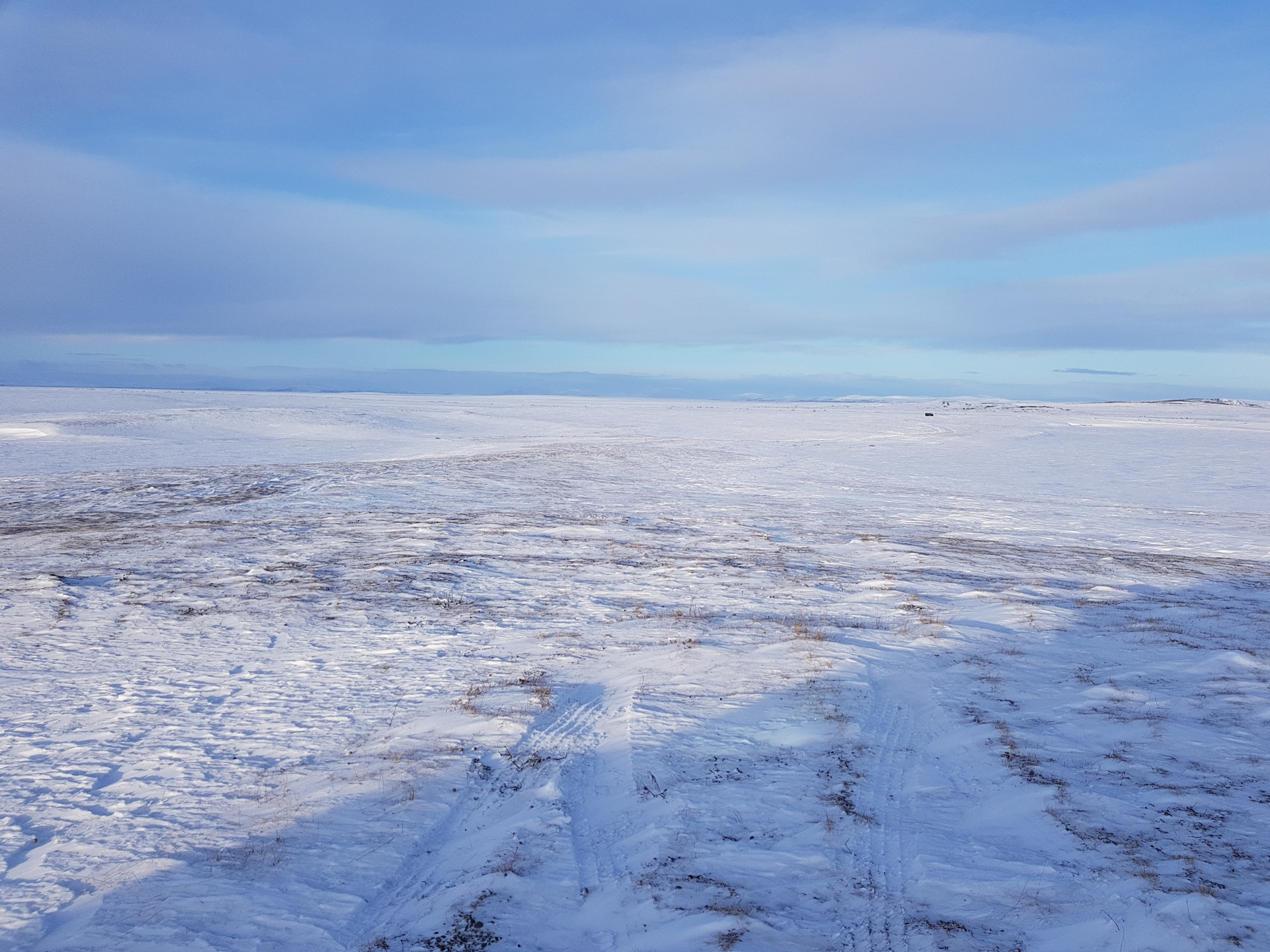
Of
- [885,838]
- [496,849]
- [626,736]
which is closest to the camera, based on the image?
[496,849]

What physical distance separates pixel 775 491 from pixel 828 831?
11.9 m

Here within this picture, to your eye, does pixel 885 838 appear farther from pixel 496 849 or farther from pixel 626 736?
pixel 496 849

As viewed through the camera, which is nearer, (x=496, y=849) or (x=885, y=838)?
(x=496, y=849)

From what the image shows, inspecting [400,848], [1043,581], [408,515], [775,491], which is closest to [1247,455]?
[775,491]

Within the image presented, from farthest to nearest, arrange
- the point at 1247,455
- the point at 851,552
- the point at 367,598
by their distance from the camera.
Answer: the point at 1247,455 < the point at 851,552 < the point at 367,598

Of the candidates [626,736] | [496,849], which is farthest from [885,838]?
[496,849]

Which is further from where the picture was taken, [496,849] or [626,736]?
[626,736]

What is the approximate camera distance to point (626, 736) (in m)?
4.71

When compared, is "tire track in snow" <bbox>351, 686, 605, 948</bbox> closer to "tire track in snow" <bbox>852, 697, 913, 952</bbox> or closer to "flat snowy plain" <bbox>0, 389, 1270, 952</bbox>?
"flat snowy plain" <bbox>0, 389, 1270, 952</bbox>

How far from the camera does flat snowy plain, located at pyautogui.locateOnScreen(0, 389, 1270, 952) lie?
3.24 metres

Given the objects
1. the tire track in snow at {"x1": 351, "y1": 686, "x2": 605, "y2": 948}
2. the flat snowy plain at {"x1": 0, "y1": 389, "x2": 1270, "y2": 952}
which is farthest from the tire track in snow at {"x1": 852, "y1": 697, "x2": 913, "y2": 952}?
the tire track in snow at {"x1": 351, "y1": 686, "x2": 605, "y2": 948}

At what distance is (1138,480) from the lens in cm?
1808

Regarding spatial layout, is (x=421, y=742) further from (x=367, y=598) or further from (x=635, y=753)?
(x=367, y=598)

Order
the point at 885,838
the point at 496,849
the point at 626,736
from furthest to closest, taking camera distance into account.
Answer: the point at 626,736, the point at 885,838, the point at 496,849
